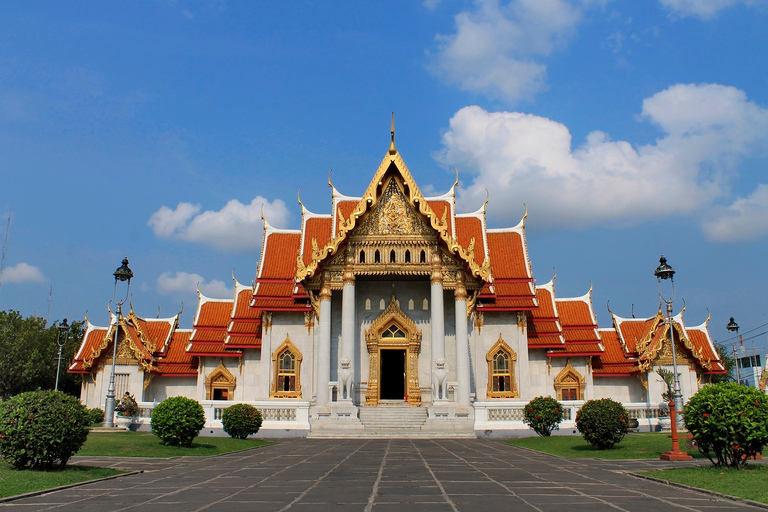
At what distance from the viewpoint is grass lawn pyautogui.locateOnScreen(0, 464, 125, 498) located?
8805 millimetres

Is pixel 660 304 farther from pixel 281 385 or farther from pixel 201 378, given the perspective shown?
pixel 201 378

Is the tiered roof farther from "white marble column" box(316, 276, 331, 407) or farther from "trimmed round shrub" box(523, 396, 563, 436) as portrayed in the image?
"trimmed round shrub" box(523, 396, 563, 436)

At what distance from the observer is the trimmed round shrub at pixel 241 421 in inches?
805

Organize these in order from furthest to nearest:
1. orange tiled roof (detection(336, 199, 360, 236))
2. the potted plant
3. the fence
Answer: orange tiled roof (detection(336, 199, 360, 236)), the potted plant, the fence

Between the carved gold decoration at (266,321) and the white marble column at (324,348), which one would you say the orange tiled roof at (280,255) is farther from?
the white marble column at (324,348)

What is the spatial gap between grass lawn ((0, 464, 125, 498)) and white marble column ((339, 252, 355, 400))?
1355cm

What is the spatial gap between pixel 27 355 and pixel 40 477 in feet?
120

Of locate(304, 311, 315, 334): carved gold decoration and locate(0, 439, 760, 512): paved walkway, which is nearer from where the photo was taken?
locate(0, 439, 760, 512): paved walkway

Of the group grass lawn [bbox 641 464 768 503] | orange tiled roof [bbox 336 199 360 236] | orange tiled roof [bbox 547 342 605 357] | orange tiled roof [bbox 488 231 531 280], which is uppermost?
orange tiled roof [bbox 336 199 360 236]

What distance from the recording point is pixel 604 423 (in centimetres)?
1570

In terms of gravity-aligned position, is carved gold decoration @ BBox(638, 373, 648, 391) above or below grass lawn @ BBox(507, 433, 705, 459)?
above

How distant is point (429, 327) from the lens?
28.2 meters

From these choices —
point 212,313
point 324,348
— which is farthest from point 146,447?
point 212,313

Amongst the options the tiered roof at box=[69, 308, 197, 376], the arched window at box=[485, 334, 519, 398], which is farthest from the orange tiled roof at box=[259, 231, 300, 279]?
the arched window at box=[485, 334, 519, 398]
